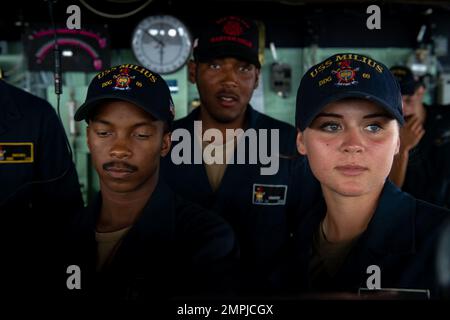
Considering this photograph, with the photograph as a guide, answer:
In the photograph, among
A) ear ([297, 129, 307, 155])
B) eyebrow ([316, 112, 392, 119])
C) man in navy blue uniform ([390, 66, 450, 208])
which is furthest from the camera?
man in navy blue uniform ([390, 66, 450, 208])

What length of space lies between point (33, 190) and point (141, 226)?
367 millimetres

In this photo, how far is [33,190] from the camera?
1.62m

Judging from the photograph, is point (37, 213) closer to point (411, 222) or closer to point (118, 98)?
point (118, 98)

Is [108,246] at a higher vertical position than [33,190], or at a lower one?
lower

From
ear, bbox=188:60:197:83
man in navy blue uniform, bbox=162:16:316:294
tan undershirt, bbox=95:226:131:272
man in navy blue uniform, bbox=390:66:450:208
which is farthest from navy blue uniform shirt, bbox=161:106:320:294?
man in navy blue uniform, bbox=390:66:450:208

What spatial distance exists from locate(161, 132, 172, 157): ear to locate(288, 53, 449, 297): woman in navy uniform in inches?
14.5

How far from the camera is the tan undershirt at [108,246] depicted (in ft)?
5.04

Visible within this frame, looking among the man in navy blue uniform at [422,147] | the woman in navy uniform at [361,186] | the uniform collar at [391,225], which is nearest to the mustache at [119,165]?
the woman in navy uniform at [361,186]

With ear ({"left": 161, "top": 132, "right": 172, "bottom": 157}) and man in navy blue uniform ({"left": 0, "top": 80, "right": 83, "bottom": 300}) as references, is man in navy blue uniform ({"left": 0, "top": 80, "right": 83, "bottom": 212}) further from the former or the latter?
ear ({"left": 161, "top": 132, "right": 172, "bottom": 157})

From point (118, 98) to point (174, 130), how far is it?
21cm

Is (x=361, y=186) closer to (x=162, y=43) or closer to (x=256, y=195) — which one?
(x=256, y=195)

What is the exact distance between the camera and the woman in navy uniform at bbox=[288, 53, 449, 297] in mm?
1364

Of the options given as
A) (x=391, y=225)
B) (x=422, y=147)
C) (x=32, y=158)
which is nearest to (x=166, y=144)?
(x=32, y=158)

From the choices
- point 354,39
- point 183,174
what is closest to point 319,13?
point 354,39
